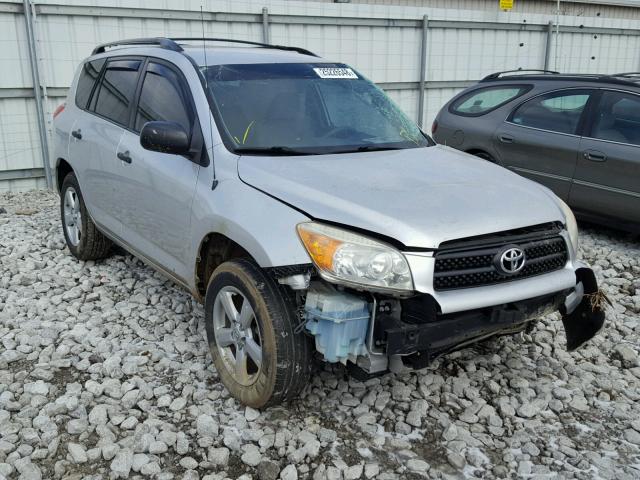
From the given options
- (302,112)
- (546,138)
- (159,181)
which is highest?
(302,112)

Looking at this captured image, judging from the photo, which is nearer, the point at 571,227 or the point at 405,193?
the point at 405,193

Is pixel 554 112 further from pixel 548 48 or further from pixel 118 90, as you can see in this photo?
pixel 548 48

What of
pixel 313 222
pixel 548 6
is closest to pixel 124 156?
pixel 313 222

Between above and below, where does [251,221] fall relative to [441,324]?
above

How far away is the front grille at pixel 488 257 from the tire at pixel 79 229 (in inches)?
135

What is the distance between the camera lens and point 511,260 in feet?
10.0

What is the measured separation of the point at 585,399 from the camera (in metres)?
3.57

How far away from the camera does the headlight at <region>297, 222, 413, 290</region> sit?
2.85m

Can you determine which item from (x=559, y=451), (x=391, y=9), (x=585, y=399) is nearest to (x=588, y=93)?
(x=585, y=399)

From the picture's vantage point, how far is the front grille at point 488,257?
293 centimetres

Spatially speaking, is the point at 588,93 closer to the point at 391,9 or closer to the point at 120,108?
the point at 120,108

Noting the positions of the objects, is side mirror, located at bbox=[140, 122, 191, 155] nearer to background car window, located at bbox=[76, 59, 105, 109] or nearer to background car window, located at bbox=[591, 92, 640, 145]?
background car window, located at bbox=[76, 59, 105, 109]

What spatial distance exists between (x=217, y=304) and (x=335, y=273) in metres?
0.91

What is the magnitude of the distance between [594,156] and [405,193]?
365cm
